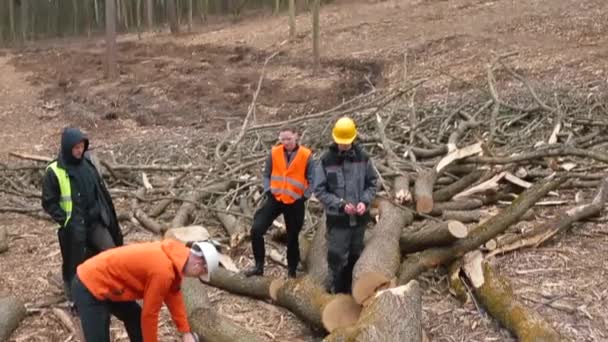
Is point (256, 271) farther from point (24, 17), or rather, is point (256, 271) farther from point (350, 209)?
point (24, 17)

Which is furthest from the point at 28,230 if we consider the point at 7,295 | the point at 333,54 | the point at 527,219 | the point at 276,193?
the point at 333,54

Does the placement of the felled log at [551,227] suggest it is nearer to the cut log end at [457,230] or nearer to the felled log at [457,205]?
the cut log end at [457,230]

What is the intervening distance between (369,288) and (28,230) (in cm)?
474

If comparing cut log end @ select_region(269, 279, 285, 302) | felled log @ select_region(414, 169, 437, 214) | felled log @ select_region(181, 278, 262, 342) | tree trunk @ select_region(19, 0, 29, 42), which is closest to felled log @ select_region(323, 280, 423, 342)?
felled log @ select_region(181, 278, 262, 342)

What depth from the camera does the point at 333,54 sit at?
70.2 feet

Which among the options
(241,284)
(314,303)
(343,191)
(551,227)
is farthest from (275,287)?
(551,227)

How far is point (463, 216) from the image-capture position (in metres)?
7.24

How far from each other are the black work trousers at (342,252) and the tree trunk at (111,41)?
16552 mm

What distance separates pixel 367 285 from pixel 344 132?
1.14 m

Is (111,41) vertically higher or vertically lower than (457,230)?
higher

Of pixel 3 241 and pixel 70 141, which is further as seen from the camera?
pixel 3 241

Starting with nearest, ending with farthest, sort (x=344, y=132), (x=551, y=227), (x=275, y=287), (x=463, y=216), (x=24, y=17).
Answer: (x=344, y=132) → (x=275, y=287) → (x=551, y=227) → (x=463, y=216) → (x=24, y=17)

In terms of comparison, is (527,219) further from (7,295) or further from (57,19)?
(57,19)

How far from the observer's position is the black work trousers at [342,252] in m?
5.92
